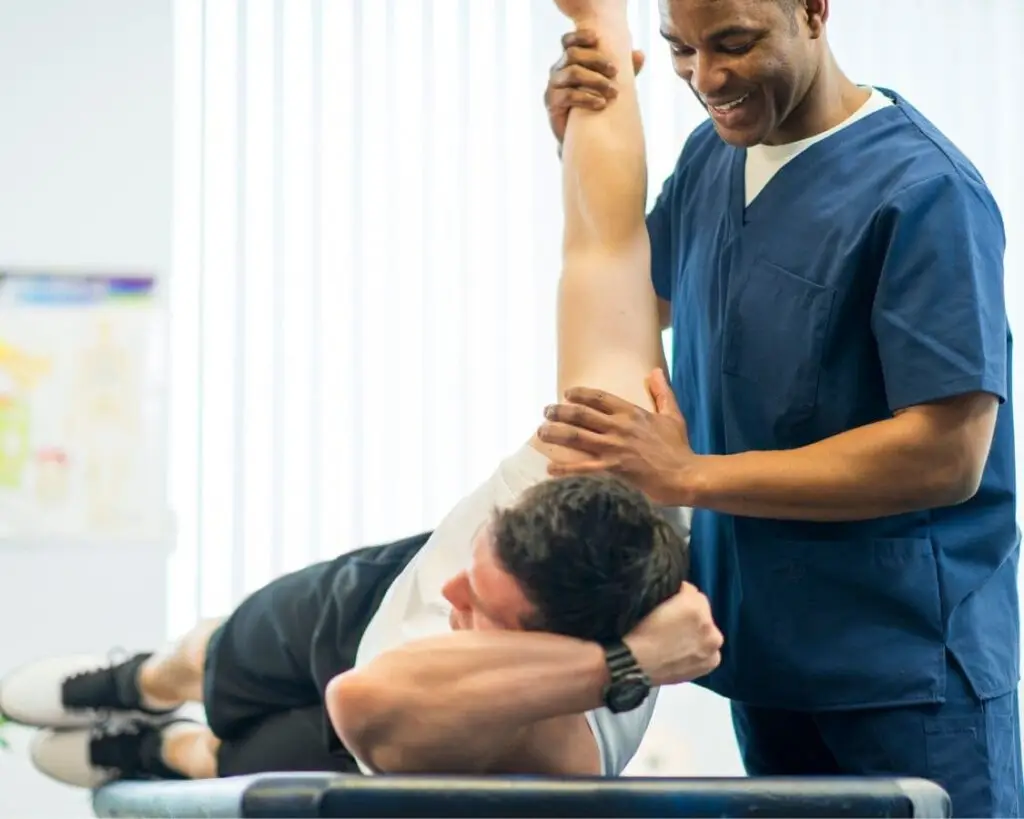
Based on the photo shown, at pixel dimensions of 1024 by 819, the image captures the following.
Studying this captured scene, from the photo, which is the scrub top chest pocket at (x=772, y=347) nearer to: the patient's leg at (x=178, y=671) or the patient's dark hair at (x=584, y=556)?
the patient's dark hair at (x=584, y=556)

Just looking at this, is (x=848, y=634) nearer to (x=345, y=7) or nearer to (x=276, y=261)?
(x=276, y=261)

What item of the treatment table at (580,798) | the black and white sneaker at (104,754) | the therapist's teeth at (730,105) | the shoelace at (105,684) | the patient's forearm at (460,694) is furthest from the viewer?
the shoelace at (105,684)

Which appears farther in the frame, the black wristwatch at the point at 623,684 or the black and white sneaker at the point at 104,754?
the black and white sneaker at the point at 104,754

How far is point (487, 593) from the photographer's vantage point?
3.89 feet

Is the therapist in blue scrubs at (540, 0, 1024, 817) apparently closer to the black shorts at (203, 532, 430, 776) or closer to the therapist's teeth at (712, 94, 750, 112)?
the therapist's teeth at (712, 94, 750, 112)

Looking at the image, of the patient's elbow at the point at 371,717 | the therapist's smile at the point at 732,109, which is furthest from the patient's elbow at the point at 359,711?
the therapist's smile at the point at 732,109

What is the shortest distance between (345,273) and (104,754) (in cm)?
142

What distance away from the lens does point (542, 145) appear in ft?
9.24

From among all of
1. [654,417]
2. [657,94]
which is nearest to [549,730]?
[654,417]

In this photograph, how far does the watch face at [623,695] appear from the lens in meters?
1.13

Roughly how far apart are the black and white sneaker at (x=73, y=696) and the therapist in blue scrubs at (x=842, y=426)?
0.77 m

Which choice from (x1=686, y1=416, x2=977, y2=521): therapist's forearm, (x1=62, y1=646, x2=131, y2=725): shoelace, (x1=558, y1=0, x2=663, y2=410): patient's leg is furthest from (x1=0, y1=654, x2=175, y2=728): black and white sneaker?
(x1=686, y1=416, x2=977, y2=521): therapist's forearm

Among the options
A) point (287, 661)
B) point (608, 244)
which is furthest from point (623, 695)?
point (608, 244)

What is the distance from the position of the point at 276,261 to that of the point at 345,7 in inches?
24.5
